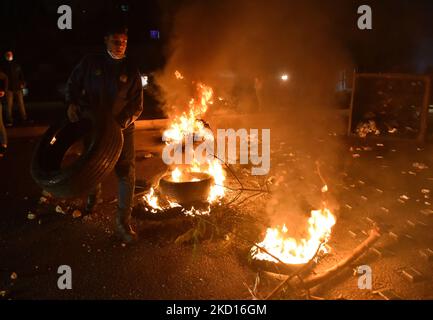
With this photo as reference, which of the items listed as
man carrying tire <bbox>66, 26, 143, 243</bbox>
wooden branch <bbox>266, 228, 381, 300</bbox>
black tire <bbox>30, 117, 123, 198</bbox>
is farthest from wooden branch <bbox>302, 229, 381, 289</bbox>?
black tire <bbox>30, 117, 123, 198</bbox>

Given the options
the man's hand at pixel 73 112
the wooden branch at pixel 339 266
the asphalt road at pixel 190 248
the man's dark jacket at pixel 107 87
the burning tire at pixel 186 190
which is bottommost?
the asphalt road at pixel 190 248

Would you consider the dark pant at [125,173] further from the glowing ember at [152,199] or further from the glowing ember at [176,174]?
the glowing ember at [176,174]

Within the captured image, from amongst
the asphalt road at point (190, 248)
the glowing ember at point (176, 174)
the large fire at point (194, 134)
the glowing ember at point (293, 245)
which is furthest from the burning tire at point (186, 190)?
the glowing ember at point (293, 245)

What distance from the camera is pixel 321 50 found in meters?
14.9

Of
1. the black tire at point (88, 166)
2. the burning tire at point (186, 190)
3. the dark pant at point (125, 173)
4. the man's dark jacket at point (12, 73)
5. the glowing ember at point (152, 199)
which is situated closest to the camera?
the black tire at point (88, 166)

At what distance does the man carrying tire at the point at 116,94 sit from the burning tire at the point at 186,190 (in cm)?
74

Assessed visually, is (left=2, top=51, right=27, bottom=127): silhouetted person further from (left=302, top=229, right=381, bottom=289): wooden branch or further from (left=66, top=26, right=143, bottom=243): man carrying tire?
(left=302, top=229, right=381, bottom=289): wooden branch

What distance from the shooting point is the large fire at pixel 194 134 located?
5.44 meters

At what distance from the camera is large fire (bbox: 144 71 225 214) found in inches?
214

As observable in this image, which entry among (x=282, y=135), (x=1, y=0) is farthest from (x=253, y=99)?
(x=1, y=0)

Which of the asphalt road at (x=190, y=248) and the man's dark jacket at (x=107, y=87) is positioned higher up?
the man's dark jacket at (x=107, y=87)

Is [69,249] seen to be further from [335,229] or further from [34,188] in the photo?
[335,229]

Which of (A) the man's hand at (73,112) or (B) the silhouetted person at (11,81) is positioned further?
(B) the silhouetted person at (11,81)
